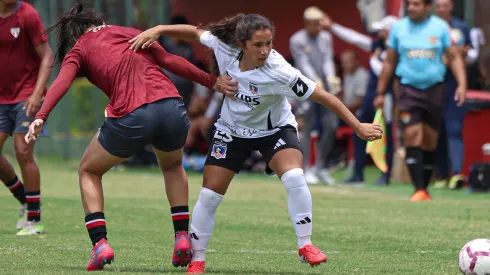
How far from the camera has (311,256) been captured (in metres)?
7.04

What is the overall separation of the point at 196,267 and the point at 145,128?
0.98 metres

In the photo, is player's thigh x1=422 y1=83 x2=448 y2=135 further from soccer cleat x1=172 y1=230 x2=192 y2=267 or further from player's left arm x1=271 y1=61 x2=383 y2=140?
soccer cleat x1=172 y1=230 x2=192 y2=267

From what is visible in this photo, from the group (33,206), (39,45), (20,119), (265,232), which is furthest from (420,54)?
(33,206)

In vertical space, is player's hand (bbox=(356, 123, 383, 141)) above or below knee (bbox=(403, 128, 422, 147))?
above

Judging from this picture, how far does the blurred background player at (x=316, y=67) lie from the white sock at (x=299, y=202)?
8.55 meters

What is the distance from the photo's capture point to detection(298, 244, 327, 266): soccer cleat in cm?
702

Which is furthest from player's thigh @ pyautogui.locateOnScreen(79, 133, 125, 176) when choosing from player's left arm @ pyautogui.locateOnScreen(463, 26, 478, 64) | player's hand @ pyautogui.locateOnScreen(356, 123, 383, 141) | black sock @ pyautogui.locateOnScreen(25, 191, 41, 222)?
player's left arm @ pyautogui.locateOnScreen(463, 26, 478, 64)

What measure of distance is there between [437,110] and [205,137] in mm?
6641

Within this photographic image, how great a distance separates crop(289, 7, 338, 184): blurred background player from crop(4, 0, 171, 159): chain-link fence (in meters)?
4.35

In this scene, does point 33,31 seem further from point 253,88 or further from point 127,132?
point 253,88

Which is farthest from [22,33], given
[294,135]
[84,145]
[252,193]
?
[84,145]

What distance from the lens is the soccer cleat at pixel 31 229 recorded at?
9.36 metres

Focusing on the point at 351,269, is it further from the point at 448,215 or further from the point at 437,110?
the point at 437,110

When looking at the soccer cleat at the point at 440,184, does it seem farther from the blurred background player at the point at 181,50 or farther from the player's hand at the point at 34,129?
the player's hand at the point at 34,129
